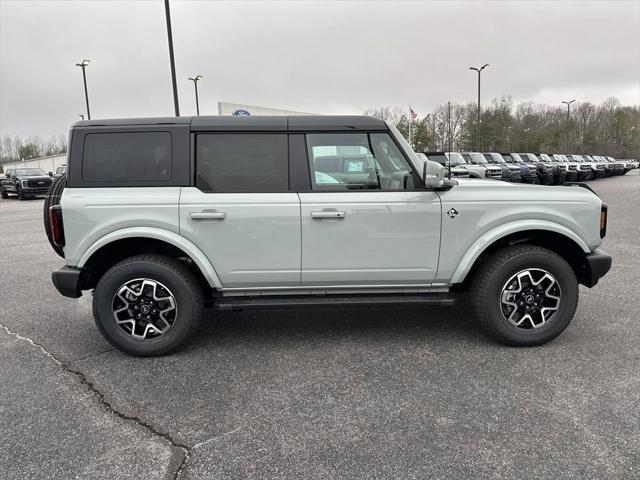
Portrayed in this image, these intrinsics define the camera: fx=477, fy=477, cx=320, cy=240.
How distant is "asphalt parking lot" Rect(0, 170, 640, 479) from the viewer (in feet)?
8.32

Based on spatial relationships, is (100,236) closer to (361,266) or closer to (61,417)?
(61,417)

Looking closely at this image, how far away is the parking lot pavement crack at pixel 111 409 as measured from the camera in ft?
8.49

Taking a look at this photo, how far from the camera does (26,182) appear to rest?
25.2 meters

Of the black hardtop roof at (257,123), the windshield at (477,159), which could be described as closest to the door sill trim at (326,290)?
the black hardtop roof at (257,123)

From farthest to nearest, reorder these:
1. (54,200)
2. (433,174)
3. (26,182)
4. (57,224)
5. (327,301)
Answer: (26,182)
(54,200)
(327,301)
(57,224)
(433,174)

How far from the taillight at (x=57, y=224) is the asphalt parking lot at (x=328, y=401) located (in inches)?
39.8

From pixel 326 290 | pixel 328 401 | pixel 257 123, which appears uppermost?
pixel 257 123

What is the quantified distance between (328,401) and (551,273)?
7.02ft

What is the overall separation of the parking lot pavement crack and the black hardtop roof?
1.95 m

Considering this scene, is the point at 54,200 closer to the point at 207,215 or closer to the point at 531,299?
→ the point at 207,215

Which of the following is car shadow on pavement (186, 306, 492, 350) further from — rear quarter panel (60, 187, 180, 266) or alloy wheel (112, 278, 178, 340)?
rear quarter panel (60, 187, 180, 266)

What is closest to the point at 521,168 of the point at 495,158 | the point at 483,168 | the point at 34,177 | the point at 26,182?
the point at 483,168

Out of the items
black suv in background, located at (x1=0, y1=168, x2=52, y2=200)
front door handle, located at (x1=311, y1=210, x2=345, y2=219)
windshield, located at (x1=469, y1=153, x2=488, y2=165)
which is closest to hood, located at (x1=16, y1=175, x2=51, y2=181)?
black suv in background, located at (x1=0, y1=168, x2=52, y2=200)

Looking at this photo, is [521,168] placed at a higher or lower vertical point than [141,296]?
higher
